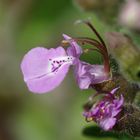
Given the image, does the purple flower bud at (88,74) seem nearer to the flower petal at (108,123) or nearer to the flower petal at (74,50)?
the flower petal at (74,50)

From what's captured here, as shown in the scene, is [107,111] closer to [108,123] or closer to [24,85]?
[108,123]

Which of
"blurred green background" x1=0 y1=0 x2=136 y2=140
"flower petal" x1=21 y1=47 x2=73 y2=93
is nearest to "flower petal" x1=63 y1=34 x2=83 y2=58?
"flower petal" x1=21 y1=47 x2=73 y2=93

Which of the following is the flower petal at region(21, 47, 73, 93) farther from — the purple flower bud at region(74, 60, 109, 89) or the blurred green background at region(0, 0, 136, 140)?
the blurred green background at region(0, 0, 136, 140)

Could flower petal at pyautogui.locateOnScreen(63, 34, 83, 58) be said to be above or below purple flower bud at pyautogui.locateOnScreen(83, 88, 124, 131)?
above

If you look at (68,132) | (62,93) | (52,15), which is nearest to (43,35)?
(52,15)

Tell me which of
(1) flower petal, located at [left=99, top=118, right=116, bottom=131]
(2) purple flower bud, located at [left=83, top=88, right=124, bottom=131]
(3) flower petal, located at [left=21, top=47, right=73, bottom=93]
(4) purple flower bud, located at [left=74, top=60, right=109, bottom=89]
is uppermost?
(3) flower petal, located at [left=21, top=47, right=73, bottom=93]

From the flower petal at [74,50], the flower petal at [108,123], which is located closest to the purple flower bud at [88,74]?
the flower petal at [74,50]
